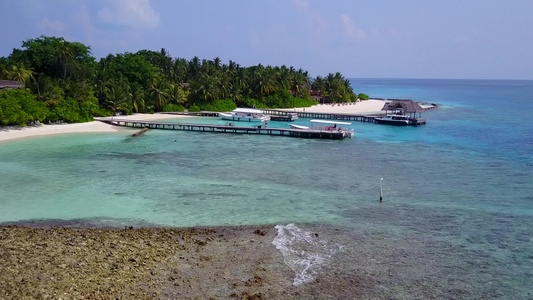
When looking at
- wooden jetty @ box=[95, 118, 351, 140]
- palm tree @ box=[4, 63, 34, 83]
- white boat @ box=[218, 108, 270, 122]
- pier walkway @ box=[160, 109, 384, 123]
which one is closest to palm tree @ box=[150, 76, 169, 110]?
pier walkway @ box=[160, 109, 384, 123]

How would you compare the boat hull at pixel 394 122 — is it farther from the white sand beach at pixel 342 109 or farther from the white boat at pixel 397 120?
the white sand beach at pixel 342 109

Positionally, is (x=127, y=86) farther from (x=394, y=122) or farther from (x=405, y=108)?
(x=405, y=108)

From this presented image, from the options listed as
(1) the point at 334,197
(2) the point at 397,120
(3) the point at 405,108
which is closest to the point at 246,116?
(2) the point at 397,120

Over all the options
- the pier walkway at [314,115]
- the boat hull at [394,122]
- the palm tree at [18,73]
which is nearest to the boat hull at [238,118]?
the pier walkway at [314,115]

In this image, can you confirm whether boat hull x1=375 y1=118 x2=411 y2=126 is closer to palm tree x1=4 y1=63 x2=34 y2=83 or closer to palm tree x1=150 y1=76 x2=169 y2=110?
palm tree x1=150 y1=76 x2=169 y2=110

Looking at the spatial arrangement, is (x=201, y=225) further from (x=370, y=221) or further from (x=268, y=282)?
(x=370, y=221)

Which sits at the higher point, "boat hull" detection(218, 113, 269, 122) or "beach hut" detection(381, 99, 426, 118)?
"beach hut" detection(381, 99, 426, 118)
